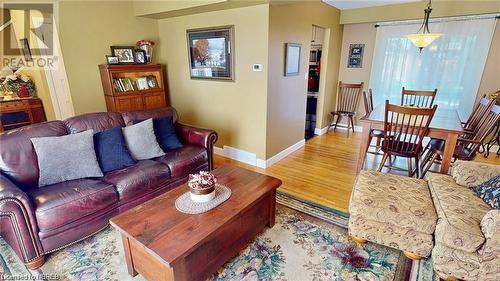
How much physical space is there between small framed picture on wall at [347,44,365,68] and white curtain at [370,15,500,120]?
0.27 metres

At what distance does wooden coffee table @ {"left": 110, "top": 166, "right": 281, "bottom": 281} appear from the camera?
1356mm

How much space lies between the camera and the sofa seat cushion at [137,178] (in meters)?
2.15

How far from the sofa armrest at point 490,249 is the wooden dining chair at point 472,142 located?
152 centimetres

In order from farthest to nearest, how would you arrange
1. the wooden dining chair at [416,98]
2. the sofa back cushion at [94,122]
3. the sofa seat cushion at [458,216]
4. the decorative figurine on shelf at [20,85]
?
the decorative figurine on shelf at [20,85] → the wooden dining chair at [416,98] → the sofa back cushion at [94,122] → the sofa seat cushion at [458,216]

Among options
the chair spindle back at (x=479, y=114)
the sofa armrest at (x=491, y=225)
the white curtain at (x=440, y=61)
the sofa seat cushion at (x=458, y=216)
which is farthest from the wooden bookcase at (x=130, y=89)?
the chair spindle back at (x=479, y=114)

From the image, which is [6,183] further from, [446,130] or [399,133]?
[446,130]

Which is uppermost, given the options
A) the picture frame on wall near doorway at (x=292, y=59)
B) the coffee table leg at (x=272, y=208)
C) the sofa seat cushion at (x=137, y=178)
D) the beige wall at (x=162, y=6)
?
the beige wall at (x=162, y=6)

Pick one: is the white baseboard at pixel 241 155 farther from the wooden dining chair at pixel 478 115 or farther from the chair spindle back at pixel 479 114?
the chair spindle back at pixel 479 114

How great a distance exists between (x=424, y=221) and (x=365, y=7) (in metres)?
4.14

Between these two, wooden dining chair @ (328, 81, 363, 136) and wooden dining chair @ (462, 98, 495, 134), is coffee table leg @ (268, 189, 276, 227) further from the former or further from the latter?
wooden dining chair @ (328, 81, 363, 136)

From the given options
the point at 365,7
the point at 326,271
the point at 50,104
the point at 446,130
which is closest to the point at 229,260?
the point at 326,271

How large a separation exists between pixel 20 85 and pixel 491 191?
6.51 m

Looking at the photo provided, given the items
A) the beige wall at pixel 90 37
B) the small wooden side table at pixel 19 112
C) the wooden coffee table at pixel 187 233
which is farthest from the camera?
the small wooden side table at pixel 19 112

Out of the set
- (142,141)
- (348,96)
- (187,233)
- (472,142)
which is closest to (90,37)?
(142,141)
